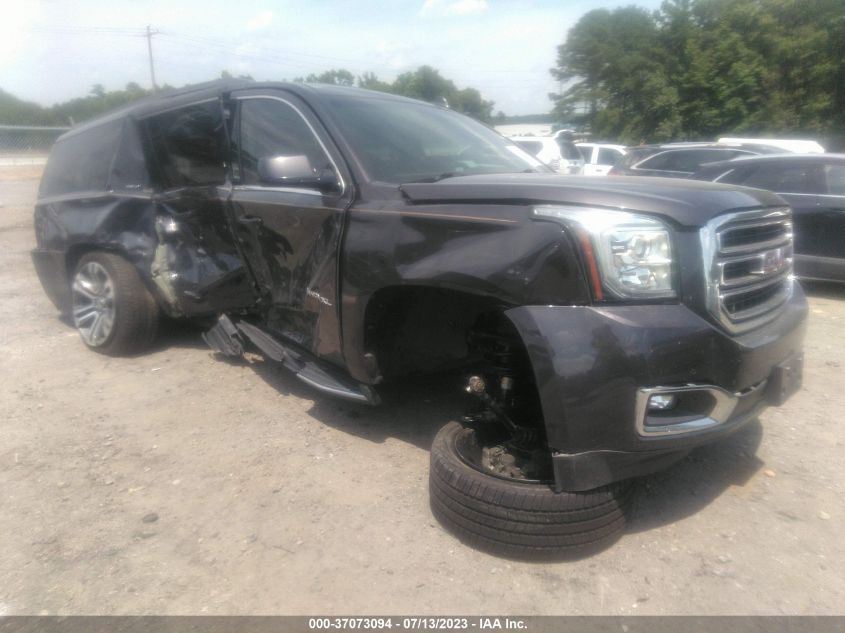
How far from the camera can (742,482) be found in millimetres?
3090

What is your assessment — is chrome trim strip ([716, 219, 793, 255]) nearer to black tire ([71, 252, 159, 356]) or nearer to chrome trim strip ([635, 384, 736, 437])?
chrome trim strip ([635, 384, 736, 437])

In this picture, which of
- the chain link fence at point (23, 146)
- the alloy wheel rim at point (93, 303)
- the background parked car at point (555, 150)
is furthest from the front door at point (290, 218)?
the chain link fence at point (23, 146)

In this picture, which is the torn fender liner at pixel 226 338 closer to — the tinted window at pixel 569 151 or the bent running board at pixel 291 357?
the bent running board at pixel 291 357

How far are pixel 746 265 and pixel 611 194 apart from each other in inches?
26.9

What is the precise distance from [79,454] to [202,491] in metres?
0.93

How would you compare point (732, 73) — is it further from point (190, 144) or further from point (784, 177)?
point (190, 144)

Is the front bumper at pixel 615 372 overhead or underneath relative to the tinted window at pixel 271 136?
underneath

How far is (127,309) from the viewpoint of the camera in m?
4.75

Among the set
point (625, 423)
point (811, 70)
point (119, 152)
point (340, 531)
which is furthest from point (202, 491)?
point (811, 70)

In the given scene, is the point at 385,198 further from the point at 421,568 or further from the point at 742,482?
the point at 742,482

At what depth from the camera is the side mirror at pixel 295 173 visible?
3.06 m

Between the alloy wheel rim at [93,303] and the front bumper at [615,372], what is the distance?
3.75 m

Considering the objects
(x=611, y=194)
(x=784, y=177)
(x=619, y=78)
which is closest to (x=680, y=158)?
(x=784, y=177)

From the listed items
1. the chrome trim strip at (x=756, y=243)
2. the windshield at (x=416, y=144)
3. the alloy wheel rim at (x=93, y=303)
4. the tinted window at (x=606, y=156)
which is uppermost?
the tinted window at (x=606, y=156)
